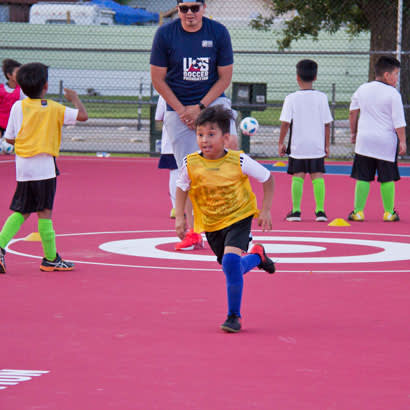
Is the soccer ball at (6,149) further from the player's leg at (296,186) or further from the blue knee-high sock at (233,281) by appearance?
the blue knee-high sock at (233,281)

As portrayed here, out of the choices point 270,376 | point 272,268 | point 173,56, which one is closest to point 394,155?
point 173,56

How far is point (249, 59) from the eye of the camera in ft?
121

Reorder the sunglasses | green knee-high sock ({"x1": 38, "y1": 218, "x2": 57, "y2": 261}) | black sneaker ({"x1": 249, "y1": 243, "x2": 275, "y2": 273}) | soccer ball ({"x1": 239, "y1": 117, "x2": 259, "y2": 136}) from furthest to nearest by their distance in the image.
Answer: soccer ball ({"x1": 239, "y1": 117, "x2": 259, "y2": 136}) < the sunglasses < green knee-high sock ({"x1": 38, "y1": 218, "x2": 57, "y2": 261}) < black sneaker ({"x1": 249, "y1": 243, "x2": 275, "y2": 273})

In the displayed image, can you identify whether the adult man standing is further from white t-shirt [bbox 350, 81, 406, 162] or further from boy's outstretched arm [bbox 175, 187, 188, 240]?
white t-shirt [bbox 350, 81, 406, 162]

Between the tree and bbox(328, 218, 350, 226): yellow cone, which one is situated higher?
the tree

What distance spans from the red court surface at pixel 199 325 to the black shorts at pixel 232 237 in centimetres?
41

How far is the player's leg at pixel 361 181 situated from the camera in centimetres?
1122

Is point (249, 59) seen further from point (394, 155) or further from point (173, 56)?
point (173, 56)

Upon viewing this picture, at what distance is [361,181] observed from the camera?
445 inches

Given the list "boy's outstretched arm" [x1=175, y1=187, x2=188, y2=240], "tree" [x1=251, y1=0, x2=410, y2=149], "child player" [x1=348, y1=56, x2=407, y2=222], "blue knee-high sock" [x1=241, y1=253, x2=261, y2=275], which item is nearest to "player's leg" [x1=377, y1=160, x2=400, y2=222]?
"child player" [x1=348, y1=56, x2=407, y2=222]

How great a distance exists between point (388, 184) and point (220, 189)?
5.74 meters

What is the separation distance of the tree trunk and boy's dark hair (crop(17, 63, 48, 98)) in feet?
42.5

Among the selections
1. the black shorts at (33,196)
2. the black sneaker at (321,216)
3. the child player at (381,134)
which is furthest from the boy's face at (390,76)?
the black shorts at (33,196)

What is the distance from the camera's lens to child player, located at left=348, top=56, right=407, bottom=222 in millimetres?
11164
